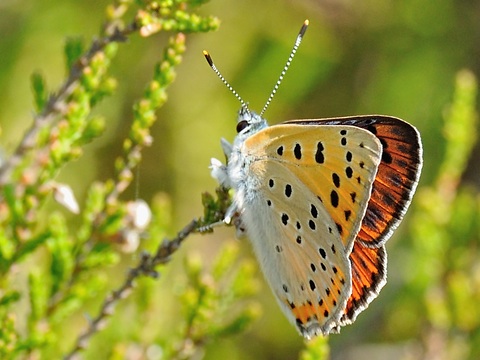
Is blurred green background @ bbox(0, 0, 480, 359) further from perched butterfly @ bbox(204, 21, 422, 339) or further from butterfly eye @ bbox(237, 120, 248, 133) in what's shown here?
butterfly eye @ bbox(237, 120, 248, 133)

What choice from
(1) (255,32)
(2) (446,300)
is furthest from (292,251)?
(1) (255,32)

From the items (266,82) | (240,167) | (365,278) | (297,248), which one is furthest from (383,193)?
(266,82)

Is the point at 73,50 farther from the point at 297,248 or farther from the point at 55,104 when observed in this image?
the point at 297,248

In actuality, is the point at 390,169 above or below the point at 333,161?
below

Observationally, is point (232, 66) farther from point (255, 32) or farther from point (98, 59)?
point (98, 59)

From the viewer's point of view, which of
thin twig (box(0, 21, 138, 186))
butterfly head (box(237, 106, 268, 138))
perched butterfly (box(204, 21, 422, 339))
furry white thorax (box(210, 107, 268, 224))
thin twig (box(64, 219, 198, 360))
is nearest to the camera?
thin twig (box(64, 219, 198, 360))

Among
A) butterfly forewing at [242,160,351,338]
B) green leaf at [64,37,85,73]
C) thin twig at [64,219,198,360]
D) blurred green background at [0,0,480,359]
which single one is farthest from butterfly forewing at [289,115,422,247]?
blurred green background at [0,0,480,359]
